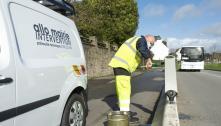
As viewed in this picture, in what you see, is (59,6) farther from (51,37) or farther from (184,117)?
(184,117)

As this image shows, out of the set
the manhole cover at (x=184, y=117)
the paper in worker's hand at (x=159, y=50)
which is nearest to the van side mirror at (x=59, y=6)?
the paper in worker's hand at (x=159, y=50)

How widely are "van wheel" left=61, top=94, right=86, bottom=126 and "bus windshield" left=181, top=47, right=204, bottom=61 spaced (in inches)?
1564

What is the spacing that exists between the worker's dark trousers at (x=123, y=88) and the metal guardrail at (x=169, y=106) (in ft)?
2.07

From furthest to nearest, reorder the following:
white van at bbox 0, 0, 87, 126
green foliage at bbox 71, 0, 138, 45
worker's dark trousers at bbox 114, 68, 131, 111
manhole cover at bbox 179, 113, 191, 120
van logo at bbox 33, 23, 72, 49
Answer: green foliage at bbox 71, 0, 138, 45
manhole cover at bbox 179, 113, 191, 120
worker's dark trousers at bbox 114, 68, 131, 111
van logo at bbox 33, 23, 72, 49
white van at bbox 0, 0, 87, 126

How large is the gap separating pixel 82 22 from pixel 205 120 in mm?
17613

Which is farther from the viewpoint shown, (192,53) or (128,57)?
(192,53)

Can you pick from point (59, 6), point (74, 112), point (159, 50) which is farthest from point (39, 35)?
point (159, 50)

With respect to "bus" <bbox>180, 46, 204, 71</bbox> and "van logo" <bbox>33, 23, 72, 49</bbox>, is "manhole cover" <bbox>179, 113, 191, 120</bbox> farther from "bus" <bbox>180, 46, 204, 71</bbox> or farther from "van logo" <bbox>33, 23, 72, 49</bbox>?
"bus" <bbox>180, 46, 204, 71</bbox>

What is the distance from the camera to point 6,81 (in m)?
4.12

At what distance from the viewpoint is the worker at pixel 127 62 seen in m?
7.72

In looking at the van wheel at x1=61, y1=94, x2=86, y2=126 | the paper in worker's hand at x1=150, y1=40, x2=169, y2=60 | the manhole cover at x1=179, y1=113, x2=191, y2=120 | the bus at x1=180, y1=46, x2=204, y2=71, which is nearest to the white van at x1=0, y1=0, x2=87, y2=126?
the van wheel at x1=61, y1=94, x2=86, y2=126

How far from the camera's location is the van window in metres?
4.70

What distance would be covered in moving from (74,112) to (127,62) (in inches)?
78.4

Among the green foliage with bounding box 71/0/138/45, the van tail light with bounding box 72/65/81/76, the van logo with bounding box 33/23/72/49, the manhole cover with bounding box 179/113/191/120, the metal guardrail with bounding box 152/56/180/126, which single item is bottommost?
the manhole cover with bounding box 179/113/191/120
